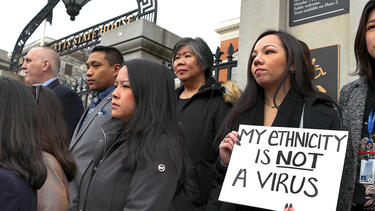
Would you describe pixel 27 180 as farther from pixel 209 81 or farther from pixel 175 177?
pixel 209 81

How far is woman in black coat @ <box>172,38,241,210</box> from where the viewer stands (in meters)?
2.97

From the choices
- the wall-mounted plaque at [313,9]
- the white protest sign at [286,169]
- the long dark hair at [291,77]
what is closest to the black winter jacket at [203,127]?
the long dark hair at [291,77]

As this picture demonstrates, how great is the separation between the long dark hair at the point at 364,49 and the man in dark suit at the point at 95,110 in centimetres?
183

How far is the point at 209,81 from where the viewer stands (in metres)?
3.73

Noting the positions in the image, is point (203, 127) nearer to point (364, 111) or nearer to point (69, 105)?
point (364, 111)

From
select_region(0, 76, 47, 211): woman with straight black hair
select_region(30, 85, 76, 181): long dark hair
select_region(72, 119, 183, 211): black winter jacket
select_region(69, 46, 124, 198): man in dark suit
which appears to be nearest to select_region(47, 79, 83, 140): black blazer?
select_region(69, 46, 124, 198): man in dark suit

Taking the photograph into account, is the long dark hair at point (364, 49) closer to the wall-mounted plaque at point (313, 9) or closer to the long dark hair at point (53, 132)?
the long dark hair at point (53, 132)

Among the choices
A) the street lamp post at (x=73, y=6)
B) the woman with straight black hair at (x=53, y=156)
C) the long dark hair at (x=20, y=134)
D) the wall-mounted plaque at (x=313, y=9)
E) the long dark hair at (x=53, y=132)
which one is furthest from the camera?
the street lamp post at (x=73, y=6)

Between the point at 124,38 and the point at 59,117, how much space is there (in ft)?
12.1

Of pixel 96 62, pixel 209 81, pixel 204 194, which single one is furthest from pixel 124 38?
pixel 204 194

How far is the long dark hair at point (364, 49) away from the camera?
2553mm

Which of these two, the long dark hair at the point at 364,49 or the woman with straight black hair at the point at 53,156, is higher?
the long dark hair at the point at 364,49

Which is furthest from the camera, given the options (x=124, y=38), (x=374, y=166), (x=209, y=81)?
(x=124, y=38)

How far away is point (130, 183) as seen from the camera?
7.68 ft
